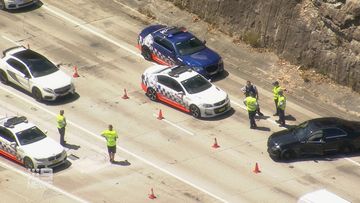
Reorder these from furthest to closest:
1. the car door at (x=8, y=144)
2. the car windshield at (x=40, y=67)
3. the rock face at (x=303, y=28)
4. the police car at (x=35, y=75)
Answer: the rock face at (x=303, y=28), the car windshield at (x=40, y=67), the police car at (x=35, y=75), the car door at (x=8, y=144)

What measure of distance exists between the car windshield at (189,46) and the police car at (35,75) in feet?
18.1

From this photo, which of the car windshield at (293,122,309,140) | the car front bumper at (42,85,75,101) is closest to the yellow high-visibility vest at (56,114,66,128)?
the car front bumper at (42,85,75,101)

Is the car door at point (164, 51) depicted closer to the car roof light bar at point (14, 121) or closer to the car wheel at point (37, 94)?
the car wheel at point (37, 94)

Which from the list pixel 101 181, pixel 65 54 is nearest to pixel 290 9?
pixel 65 54

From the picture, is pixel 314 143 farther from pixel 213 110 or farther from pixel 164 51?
pixel 164 51

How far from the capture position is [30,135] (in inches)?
1484

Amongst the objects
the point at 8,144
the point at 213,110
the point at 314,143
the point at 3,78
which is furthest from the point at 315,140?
the point at 3,78

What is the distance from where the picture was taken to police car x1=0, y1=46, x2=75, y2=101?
1660 inches

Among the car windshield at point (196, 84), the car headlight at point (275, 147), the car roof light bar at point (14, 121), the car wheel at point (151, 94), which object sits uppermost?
the car windshield at point (196, 84)

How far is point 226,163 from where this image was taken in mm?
38125

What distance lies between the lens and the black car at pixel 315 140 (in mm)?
38406

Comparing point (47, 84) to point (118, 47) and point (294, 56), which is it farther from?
point (294, 56)

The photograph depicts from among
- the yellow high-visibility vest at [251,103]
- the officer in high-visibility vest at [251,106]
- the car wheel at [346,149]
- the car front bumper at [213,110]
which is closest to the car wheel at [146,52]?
the car front bumper at [213,110]

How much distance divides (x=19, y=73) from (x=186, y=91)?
7365 mm
